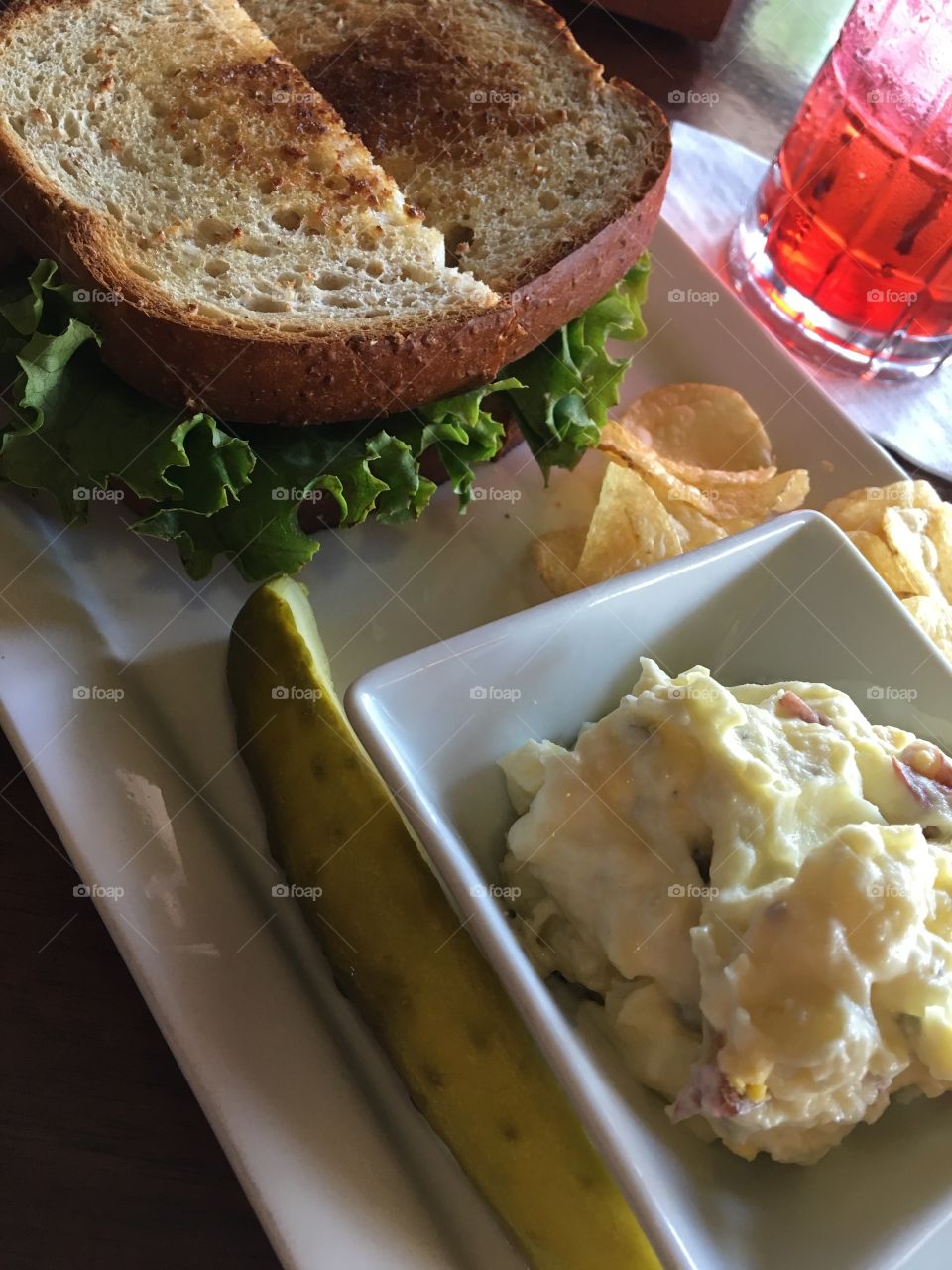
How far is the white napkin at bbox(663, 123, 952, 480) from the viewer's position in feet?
6.37

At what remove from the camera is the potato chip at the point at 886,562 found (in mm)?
1595

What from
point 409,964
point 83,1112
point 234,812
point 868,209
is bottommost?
point 83,1112

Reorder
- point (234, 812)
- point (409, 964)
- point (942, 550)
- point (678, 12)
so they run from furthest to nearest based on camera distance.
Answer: point (678, 12) < point (942, 550) < point (234, 812) < point (409, 964)

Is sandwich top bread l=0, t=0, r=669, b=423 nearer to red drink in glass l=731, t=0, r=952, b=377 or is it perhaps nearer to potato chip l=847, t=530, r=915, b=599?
red drink in glass l=731, t=0, r=952, b=377

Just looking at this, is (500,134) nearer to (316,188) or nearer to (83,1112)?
(316,188)

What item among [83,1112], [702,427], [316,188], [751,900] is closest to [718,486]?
[702,427]

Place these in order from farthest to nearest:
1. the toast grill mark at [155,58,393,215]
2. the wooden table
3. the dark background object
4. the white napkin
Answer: the dark background object < the white napkin < the toast grill mark at [155,58,393,215] < the wooden table

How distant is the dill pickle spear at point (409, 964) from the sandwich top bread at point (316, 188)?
0.31 meters

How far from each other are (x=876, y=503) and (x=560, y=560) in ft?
1.62

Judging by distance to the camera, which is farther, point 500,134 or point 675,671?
point 500,134

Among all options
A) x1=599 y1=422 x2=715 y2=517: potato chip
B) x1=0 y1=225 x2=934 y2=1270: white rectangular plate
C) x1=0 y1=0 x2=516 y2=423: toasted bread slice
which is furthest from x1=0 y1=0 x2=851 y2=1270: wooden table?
x1=599 y1=422 x2=715 y2=517: potato chip

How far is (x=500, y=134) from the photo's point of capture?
1.66 meters

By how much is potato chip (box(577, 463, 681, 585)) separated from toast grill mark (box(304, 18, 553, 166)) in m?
0.56

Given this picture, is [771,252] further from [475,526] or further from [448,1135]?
[448,1135]
